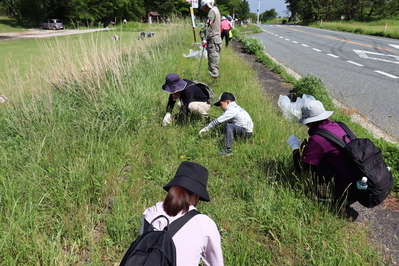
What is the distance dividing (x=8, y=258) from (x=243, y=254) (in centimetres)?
169

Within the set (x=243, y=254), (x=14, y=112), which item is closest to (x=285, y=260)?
(x=243, y=254)

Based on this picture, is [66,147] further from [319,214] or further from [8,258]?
[319,214]

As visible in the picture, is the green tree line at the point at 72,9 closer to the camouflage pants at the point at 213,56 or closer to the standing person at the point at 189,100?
the camouflage pants at the point at 213,56

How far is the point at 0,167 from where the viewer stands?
9.68 ft

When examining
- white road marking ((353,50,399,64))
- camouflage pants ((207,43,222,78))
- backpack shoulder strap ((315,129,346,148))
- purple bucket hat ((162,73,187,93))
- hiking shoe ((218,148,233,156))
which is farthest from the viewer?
white road marking ((353,50,399,64))

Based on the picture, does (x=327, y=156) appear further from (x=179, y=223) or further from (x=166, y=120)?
(x=166, y=120)

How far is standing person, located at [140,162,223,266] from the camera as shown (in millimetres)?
1401

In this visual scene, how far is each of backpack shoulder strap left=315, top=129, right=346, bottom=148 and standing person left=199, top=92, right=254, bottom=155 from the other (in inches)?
51.0

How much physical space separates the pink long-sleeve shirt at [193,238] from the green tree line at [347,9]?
1928 inches

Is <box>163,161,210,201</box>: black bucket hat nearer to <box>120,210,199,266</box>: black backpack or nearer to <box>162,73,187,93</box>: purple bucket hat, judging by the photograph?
<box>120,210,199,266</box>: black backpack

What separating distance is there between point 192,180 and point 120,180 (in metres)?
1.68

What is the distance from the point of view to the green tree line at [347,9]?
42625 millimetres

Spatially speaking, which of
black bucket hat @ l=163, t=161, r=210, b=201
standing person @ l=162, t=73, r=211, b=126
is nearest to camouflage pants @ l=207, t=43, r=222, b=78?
standing person @ l=162, t=73, r=211, b=126

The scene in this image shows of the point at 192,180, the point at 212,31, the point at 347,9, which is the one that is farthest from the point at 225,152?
the point at 347,9
